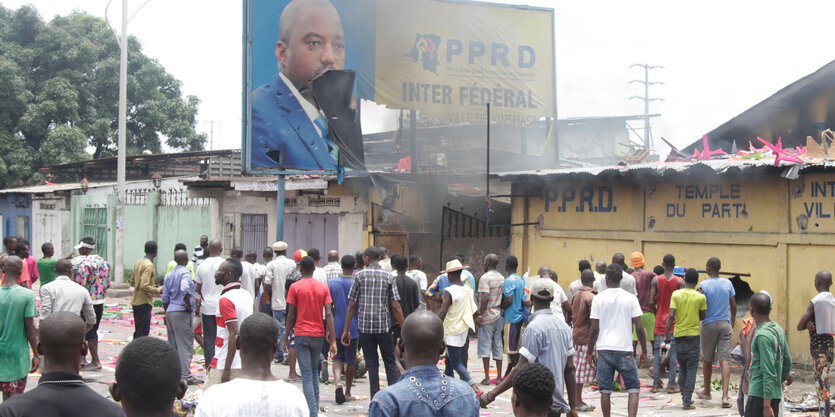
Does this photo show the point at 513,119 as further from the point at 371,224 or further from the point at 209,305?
the point at 209,305

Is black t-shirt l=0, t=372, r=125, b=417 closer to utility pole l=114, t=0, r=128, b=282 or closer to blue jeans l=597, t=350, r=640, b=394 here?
blue jeans l=597, t=350, r=640, b=394

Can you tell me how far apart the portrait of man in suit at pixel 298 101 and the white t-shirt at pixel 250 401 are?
450 inches

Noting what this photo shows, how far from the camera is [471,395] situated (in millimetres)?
3850

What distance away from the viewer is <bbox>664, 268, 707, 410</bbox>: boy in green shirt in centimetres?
920

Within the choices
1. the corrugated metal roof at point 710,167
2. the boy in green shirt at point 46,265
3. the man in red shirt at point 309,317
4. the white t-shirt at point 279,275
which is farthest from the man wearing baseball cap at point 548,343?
the boy in green shirt at point 46,265

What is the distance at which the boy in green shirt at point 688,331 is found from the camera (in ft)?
30.2

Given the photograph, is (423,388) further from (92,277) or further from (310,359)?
(92,277)

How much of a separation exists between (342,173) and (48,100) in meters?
24.7

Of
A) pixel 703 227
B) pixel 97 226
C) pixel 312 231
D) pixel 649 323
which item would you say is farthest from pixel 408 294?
pixel 97 226

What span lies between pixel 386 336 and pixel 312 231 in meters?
10.1

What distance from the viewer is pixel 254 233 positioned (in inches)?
803

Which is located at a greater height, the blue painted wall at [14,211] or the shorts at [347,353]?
the blue painted wall at [14,211]

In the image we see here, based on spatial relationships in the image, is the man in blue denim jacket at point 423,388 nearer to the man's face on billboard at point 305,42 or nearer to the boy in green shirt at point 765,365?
the boy in green shirt at point 765,365

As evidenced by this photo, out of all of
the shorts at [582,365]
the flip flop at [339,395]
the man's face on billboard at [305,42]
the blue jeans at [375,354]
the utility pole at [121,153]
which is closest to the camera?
the blue jeans at [375,354]
